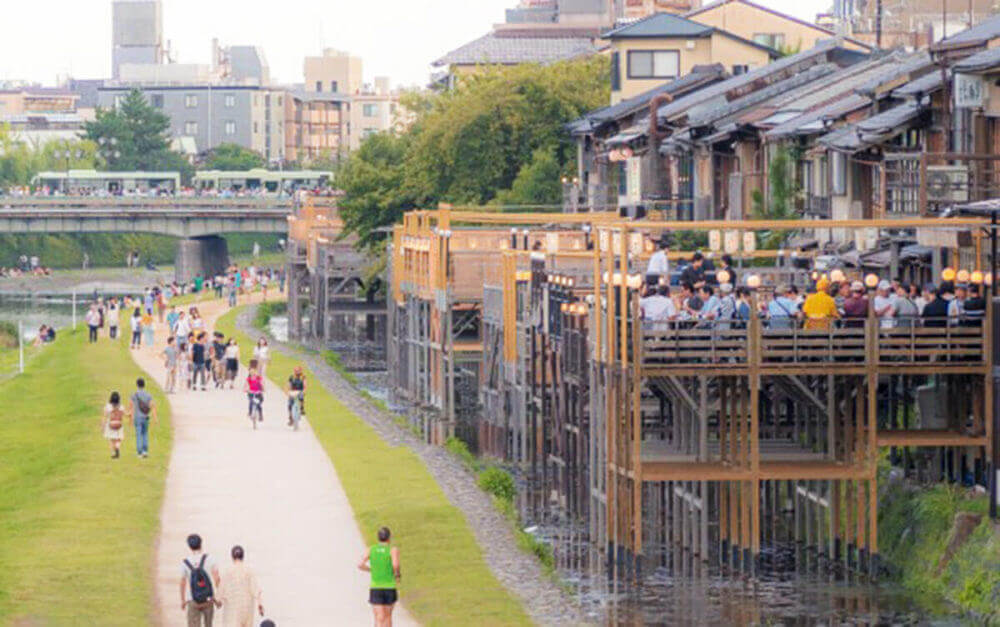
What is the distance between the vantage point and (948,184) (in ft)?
139

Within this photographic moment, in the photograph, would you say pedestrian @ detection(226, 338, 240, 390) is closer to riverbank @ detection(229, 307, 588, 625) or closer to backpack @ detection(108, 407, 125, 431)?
riverbank @ detection(229, 307, 588, 625)

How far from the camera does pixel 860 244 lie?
46.6m

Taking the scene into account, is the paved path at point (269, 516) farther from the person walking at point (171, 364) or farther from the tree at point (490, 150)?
the tree at point (490, 150)

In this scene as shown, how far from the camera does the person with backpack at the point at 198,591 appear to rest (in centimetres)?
2778

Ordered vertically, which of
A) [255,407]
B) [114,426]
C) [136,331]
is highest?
[136,331]

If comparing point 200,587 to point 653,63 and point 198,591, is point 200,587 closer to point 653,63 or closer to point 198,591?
point 198,591

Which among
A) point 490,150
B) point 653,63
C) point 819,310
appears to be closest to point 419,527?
point 819,310

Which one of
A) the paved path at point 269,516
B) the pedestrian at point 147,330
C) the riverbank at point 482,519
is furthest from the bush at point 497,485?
the pedestrian at point 147,330

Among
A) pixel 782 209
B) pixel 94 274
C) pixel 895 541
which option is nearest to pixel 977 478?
pixel 895 541

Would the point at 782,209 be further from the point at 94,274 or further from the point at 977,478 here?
the point at 94,274

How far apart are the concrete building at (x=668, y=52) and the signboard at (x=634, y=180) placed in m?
11.1

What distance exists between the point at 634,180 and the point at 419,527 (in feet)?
121

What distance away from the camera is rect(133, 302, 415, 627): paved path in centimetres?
3275

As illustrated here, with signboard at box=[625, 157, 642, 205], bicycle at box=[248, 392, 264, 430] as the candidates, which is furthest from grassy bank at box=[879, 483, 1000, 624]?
signboard at box=[625, 157, 642, 205]
